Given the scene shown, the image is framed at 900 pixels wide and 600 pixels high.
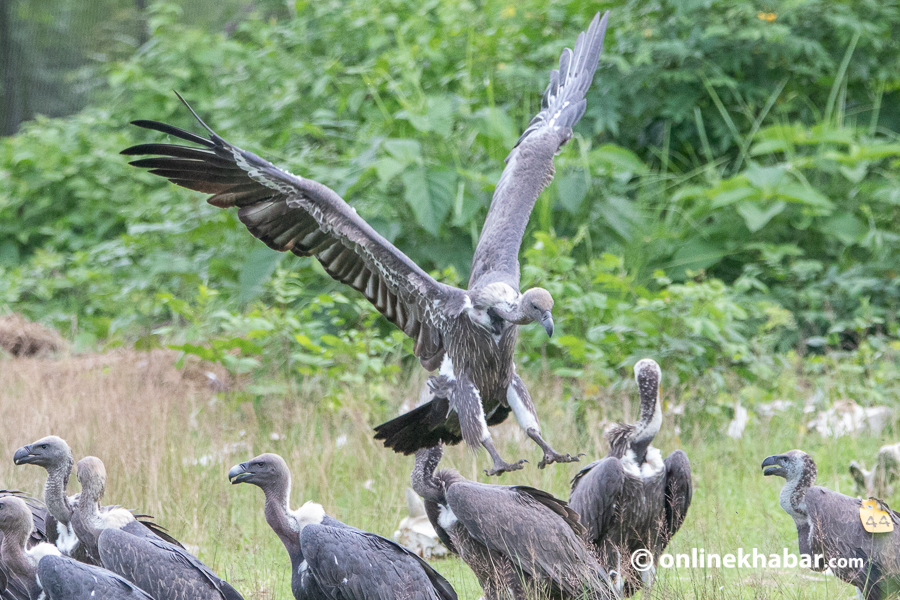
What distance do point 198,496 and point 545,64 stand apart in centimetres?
538

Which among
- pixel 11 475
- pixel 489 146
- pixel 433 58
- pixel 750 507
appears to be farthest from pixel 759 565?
pixel 433 58

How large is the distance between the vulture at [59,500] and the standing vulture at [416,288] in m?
1.20

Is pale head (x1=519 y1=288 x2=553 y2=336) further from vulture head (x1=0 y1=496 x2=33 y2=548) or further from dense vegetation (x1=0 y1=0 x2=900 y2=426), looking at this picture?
dense vegetation (x1=0 y1=0 x2=900 y2=426)

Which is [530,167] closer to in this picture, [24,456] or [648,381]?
[648,381]

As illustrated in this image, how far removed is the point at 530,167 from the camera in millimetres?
5160

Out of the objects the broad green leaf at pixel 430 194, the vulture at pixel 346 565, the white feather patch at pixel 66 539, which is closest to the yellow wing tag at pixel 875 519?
the vulture at pixel 346 565

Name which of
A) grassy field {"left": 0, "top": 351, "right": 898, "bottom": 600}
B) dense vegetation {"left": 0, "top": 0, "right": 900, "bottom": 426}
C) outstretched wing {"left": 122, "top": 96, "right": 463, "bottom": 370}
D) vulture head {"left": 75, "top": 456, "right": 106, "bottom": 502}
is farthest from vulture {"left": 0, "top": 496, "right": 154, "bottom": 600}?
dense vegetation {"left": 0, "top": 0, "right": 900, "bottom": 426}

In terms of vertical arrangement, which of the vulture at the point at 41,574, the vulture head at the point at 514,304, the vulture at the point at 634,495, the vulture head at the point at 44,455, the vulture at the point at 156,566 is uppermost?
the vulture head at the point at 514,304

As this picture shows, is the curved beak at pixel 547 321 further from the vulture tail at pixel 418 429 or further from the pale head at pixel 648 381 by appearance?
the vulture tail at pixel 418 429

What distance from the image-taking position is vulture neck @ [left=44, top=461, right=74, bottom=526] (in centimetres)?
373

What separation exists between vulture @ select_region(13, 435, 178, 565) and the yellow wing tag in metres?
2.73

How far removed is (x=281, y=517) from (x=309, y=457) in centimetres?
155

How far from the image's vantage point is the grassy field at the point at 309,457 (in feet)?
14.5

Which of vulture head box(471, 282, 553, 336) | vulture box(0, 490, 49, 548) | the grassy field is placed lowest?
the grassy field
